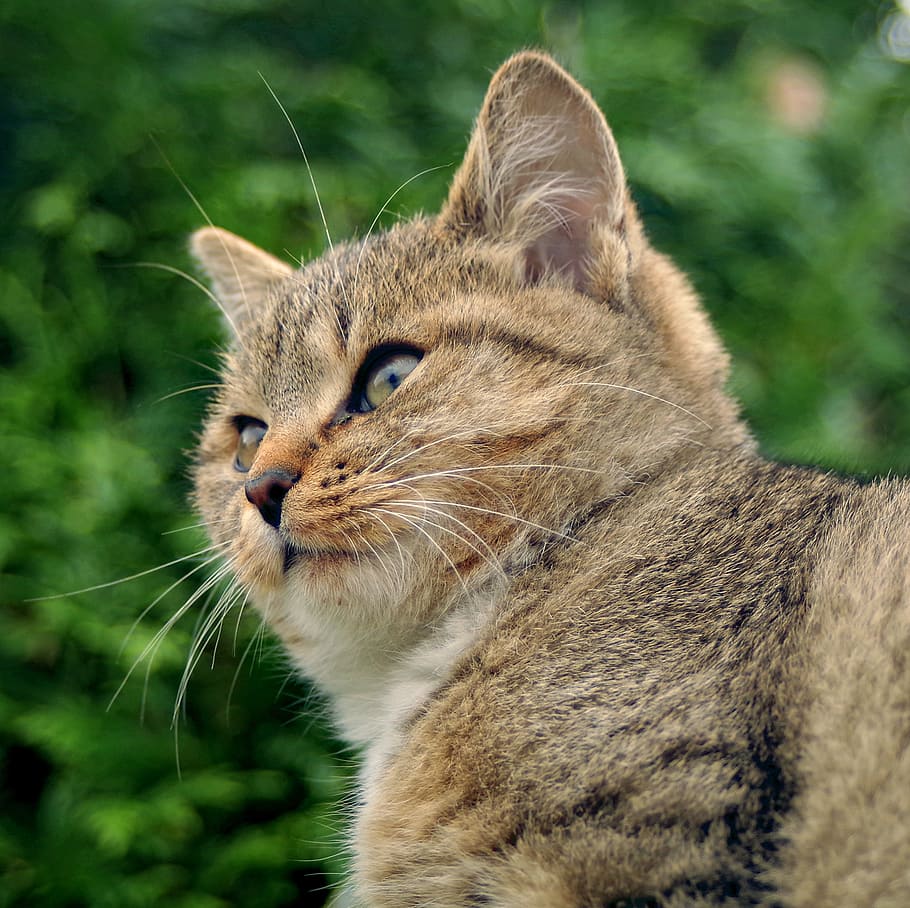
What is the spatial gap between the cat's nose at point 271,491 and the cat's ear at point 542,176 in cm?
79

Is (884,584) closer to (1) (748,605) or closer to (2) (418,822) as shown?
→ (1) (748,605)

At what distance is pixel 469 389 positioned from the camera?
1.92 metres

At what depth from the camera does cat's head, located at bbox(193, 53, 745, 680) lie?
72.8 inches

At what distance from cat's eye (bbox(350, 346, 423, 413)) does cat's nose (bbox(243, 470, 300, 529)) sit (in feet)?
0.86

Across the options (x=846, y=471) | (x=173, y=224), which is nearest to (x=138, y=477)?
(x=173, y=224)

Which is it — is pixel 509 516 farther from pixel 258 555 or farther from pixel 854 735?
pixel 854 735

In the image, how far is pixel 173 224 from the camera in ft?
9.57

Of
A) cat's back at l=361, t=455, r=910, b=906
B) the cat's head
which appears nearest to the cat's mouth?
Result: the cat's head

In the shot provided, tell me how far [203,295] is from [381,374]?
3.90 ft

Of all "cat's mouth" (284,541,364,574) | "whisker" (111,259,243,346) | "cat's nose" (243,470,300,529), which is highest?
"whisker" (111,259,243,346)

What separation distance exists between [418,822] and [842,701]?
76 cm

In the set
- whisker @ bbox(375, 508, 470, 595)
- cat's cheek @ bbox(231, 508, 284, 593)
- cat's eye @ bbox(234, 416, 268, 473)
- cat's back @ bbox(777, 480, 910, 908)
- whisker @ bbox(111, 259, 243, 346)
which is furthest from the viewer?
whisker @ bbox(111, 259, 243, 346)

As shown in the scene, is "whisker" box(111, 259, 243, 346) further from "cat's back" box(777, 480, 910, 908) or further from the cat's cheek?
"cat's back" box(777, 480, 910, 908)

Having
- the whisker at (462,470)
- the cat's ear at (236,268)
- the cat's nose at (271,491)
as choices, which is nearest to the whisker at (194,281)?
the cat's ear at (236,268)
